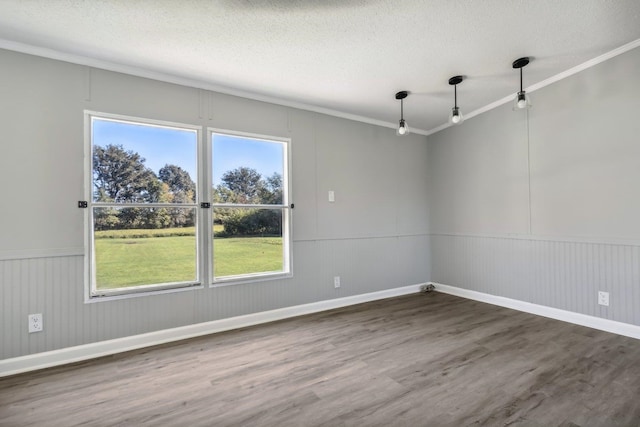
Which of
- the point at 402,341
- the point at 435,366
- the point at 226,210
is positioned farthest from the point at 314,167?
the point at 435,366

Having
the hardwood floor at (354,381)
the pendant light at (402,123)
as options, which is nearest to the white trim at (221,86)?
the pendant light at (402,123)

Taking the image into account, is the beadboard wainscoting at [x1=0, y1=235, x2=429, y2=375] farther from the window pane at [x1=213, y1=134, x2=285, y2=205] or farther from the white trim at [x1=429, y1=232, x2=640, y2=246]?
the white trim at [x1=429, y1=232, x2=640, y2=246]

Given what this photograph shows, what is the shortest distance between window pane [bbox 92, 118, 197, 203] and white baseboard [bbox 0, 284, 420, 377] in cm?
123

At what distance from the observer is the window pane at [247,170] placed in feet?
10.4

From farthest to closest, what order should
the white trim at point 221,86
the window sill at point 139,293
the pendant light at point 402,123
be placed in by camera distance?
the pendant light at point 402,123 < the window sill at point 139,293 < the white trim at point 221,86

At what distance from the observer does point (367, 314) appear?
3.54 metres

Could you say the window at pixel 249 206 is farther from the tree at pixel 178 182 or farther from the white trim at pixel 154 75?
the white trim at pixel 154 75

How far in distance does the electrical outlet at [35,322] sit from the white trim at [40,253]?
1.50 ft

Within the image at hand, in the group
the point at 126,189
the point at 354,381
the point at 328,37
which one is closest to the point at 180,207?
the point at 126,189

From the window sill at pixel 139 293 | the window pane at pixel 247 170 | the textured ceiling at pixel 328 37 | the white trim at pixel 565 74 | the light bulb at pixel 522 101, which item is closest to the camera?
the textured ceiling at pixel 328 37

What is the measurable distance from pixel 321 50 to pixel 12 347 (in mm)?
3338

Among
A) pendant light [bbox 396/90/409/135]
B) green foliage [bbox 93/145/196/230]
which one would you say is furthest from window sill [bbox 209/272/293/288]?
pendant light [bbox 396/90/409/135]

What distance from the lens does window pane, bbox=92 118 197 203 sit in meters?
2.63

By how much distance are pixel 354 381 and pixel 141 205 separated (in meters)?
2.34
